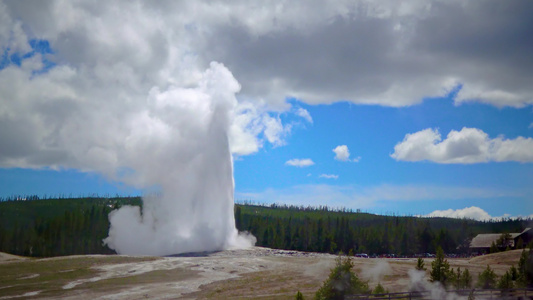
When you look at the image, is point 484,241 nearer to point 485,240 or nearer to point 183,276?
point 485,240

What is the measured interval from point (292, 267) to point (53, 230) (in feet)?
340

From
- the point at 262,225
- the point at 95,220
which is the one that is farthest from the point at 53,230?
the point at 262,225

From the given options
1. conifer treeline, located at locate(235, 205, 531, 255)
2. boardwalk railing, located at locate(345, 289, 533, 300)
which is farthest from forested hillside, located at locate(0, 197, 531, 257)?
boardwalk railing, located at locate(345, 289, 533, 300)

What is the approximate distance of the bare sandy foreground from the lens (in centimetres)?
4954

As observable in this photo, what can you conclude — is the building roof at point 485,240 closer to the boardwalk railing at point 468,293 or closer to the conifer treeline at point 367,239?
the conifer treeline at point 367,239

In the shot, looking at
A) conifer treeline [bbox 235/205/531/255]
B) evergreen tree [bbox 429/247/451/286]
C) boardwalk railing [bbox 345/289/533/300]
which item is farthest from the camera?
conifer treeline [bbox 235/205/531/255]

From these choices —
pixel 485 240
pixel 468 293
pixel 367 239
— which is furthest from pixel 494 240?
pixel 468 293

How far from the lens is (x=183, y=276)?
59562 millimetres

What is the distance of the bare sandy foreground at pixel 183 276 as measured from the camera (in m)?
49.5

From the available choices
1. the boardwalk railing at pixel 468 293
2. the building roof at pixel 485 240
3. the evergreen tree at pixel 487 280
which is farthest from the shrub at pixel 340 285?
the building roof at pixel 485 240

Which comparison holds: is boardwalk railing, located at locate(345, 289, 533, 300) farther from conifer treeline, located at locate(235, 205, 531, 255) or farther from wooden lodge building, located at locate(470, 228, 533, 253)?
conifer treeline, located at locate(235, 205, 531, 255)

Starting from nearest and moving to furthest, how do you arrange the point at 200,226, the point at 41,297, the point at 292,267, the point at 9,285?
the point at 41,297 < the point at 9,285 < the point at 292,267 < the point at 200,226

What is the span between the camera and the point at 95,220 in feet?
511

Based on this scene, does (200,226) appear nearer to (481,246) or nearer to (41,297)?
(41,297)
